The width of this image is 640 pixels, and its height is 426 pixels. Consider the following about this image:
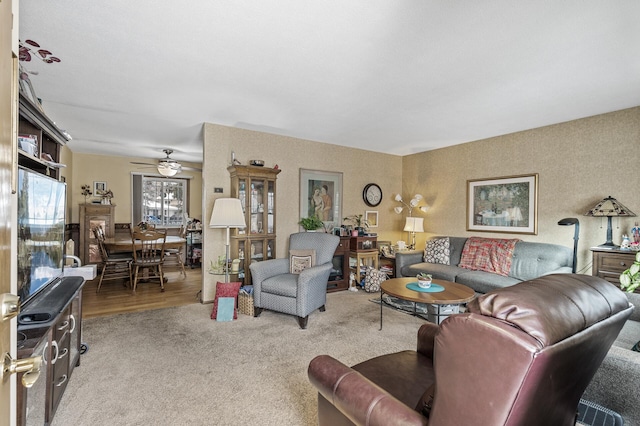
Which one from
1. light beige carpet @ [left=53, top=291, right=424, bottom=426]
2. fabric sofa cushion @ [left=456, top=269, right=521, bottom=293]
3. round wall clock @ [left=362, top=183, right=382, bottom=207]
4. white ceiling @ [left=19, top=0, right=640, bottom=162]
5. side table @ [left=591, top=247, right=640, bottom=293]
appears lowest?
light beige carpet @ [left=53, top=291, right=424, bottom=426]

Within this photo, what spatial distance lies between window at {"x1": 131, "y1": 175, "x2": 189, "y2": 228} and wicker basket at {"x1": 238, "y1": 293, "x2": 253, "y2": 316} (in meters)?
4.13

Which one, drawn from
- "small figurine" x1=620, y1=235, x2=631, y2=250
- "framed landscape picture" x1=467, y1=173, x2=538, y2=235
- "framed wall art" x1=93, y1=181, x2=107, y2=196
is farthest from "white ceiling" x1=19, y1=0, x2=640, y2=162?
"framed wall art" x1=93, y1=181, x2=107, y2=196

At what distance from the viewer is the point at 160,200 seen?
22.4ft

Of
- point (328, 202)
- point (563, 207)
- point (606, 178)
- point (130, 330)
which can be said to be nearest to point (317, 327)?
point (130, 330)

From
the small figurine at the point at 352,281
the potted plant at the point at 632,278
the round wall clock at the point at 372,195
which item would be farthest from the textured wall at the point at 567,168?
the potted plant at the point at 632,278

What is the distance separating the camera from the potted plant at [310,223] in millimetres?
4566

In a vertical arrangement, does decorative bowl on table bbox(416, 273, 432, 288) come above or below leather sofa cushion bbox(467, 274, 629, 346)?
below

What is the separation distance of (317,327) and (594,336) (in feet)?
8.49

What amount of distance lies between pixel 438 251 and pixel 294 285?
2.57 metres

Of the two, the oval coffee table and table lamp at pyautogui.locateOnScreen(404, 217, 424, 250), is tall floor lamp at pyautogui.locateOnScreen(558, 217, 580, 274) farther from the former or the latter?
table lamp at pyautogui.locateOnScreen(404, 217, 424, 250)

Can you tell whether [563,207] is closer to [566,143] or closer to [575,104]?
[566,143]

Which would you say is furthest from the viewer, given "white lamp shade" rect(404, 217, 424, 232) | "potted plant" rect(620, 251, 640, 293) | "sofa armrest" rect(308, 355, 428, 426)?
"white lamp shade" rect(404, 217, 424, 232)

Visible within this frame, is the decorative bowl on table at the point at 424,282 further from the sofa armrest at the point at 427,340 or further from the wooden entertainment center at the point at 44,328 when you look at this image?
the wooden entertainment center at the point at 44,328

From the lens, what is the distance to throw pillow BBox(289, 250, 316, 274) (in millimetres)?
3766
